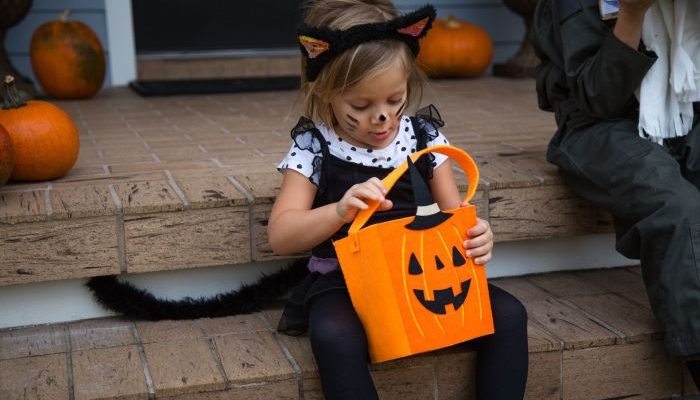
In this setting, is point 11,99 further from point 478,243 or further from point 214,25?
point 214,25

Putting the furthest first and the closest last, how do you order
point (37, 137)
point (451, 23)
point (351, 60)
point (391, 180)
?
point (451, 23)
point (37, 137)
point (351, 60)
point (391, 180)

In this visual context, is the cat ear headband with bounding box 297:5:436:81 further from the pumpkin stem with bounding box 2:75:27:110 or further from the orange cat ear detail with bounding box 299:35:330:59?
the pumpkin stem with bounding box 2:75:27:110

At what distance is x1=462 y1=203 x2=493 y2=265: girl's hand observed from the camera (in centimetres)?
177

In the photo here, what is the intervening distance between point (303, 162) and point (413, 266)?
0.40 m

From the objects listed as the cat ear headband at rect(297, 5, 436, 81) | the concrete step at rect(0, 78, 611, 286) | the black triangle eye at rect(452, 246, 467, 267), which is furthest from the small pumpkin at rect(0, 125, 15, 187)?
the black triangle eye at rect(452, 246, 467, 267)

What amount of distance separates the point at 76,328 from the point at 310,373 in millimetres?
627

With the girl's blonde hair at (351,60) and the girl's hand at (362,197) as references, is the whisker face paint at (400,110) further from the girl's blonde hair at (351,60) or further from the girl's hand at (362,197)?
the girl's hand at (362,197)

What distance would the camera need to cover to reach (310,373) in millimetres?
1870

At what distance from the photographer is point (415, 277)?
172 cm

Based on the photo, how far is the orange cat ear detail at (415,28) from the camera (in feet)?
6.13

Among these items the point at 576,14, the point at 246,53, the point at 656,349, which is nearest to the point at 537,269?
the point at 656,349

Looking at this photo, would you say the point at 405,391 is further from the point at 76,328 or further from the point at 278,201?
the point at 76,328

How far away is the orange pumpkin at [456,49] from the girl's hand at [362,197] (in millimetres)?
3021

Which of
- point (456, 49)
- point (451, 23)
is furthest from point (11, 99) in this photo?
point (451, 23)
